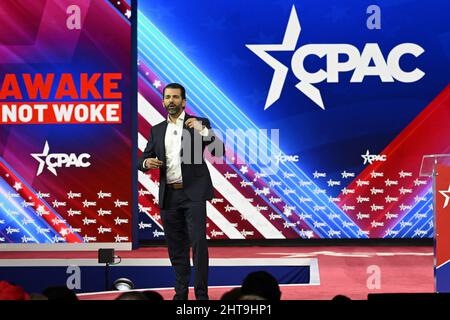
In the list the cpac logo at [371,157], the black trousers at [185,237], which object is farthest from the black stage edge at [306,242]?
the black trousers at [185,237]

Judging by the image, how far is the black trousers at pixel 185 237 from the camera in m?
4.45

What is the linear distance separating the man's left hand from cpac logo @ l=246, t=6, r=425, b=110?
336 cm

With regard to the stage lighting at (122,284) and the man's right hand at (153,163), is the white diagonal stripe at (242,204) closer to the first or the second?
the stage lighting at (122,284)

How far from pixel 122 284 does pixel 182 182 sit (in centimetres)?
158

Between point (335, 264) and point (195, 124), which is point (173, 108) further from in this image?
point (335, 264)

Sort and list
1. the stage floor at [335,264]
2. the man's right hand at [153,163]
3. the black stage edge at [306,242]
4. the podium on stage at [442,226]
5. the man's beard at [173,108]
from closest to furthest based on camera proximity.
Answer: the podium on stage at [442,226], the man's right hand at [153,163], the man's beard at [173,108], the stage floor at [335,264], the black stage edge at [306,242]

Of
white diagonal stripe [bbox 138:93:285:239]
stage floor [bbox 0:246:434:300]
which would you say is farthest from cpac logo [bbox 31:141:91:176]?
stage floor [bbox 0:246:434:300]

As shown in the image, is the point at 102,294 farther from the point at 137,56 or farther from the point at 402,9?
the point at 402,9

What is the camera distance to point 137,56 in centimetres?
770

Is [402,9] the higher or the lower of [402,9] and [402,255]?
the higher

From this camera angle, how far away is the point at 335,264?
663 centimetres

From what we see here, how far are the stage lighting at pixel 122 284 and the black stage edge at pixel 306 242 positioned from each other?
2.00 meters

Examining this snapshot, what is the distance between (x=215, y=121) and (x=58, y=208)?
5.74 ft

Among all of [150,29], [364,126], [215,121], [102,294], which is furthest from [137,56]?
[102,294]
